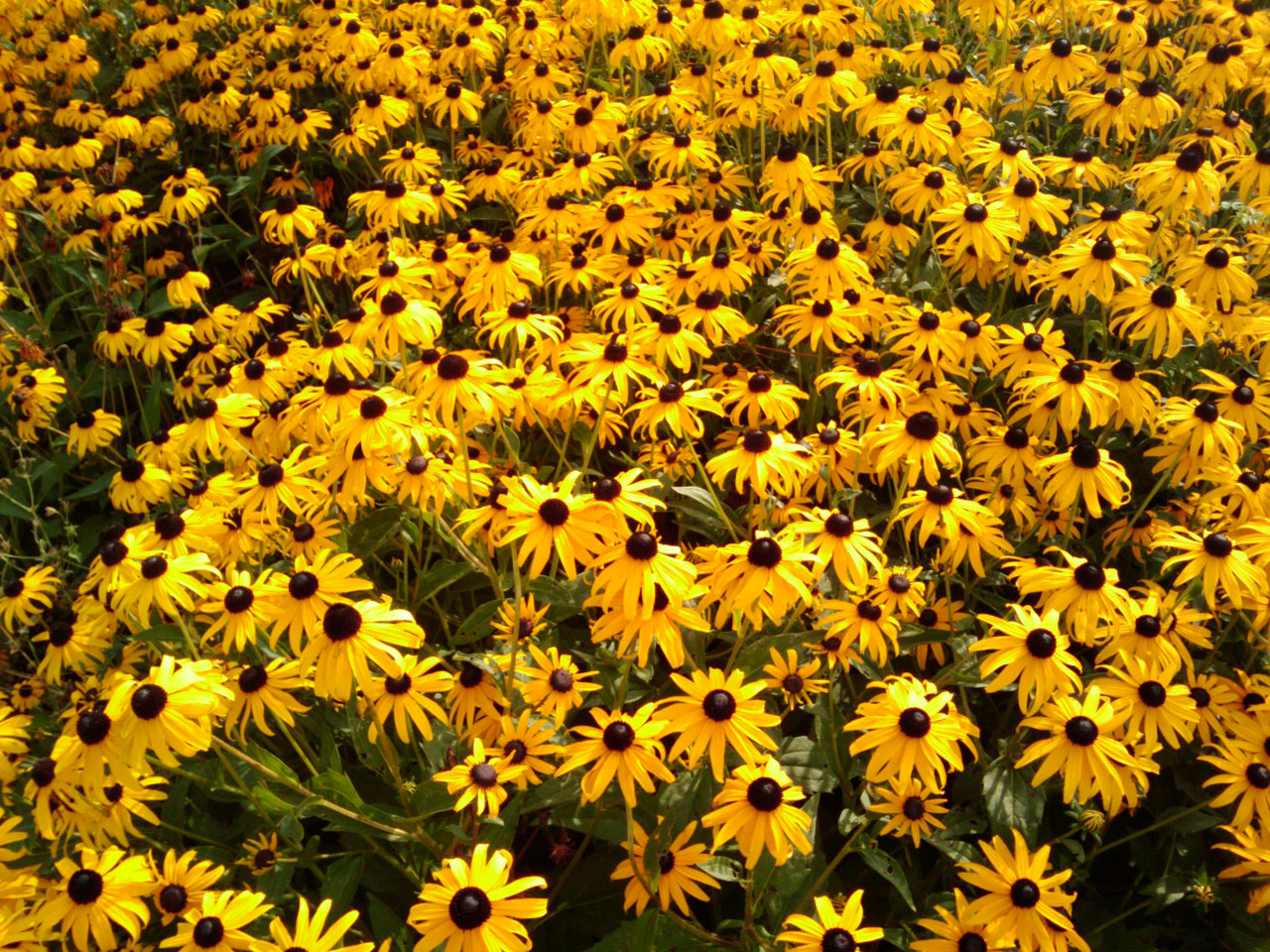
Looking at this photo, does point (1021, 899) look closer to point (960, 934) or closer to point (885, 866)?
point (960, 934)

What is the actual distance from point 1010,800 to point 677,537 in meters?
1.68

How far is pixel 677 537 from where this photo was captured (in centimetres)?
387

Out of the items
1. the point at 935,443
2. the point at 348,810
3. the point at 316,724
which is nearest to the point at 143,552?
the point at 316,724

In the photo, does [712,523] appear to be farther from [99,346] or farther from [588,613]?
[99,346]

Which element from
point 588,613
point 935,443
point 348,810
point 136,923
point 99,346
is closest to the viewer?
point 136,923

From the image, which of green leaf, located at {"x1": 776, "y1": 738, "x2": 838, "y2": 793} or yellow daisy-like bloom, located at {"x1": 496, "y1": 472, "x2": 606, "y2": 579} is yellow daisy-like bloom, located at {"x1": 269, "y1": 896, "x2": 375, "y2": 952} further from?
green leaf, located at {"x1": 776, "y1": 738, "x2": 838, "y2": 793}

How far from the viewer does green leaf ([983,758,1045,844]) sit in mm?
2516

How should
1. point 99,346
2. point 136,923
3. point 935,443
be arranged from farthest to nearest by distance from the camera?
point 99,346 → point 935,443 → point 136,923

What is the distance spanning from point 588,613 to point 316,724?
92 cm

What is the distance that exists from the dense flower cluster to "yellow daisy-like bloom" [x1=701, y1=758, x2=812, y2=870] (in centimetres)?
1

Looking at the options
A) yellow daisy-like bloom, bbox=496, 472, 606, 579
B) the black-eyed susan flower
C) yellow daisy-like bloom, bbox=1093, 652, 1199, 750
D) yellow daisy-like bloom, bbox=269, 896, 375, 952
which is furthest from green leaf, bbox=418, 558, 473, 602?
yellow daisy-like bloom, bbox=1093, 652, 1199, 750

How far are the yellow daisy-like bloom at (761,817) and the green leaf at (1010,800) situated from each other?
757mm

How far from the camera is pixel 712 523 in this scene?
10.9 ft

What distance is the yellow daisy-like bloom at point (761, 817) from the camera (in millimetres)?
2029
